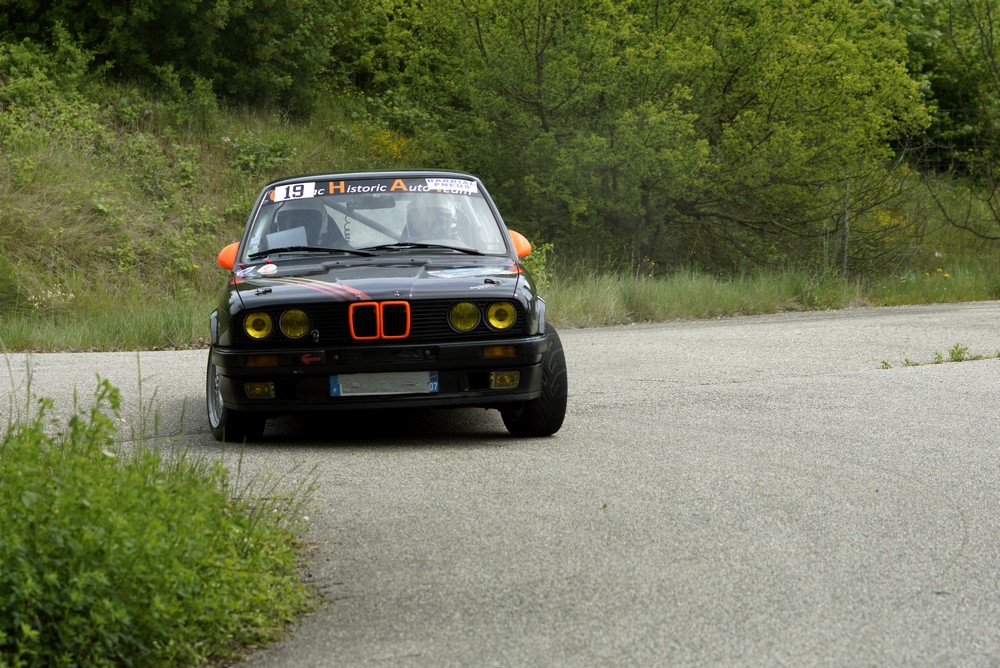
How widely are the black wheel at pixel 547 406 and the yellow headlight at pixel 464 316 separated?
0.49 metres

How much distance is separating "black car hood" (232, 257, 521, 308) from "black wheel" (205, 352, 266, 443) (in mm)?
554

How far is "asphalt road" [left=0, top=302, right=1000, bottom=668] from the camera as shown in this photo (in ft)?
14.7

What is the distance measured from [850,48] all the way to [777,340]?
10.4 meters

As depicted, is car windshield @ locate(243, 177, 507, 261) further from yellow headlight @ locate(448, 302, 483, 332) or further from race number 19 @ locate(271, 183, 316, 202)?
yellow headlight @ locate(448, 302, 483, 332)

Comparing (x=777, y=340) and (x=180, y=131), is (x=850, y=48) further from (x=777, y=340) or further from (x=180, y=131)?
(x=180, y=131)

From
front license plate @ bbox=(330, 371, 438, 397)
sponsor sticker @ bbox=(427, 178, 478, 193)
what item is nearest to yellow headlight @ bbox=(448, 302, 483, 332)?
front license plate @ bbox=(330, 371, 438, 397)

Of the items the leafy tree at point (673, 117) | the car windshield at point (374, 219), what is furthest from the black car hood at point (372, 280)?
the leafy tree at point (673, 117)

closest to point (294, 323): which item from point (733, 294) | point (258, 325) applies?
point (258, 325)

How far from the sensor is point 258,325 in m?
7.64

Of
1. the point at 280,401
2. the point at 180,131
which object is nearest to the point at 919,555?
the point at 280,401

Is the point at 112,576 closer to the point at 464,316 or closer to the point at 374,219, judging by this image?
the point at 464,316

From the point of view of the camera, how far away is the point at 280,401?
301 inches

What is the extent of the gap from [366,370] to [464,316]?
61 cm

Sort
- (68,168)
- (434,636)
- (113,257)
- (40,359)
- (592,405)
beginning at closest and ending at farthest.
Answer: (434,636), (592,405), (40,359), (113,257), (68,168)
